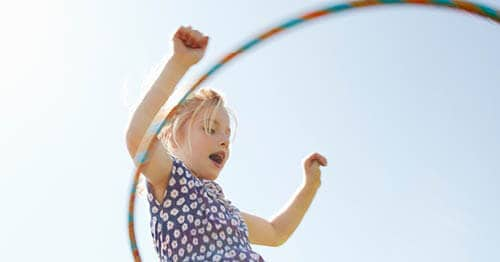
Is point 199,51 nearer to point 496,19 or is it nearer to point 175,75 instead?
point 175,75

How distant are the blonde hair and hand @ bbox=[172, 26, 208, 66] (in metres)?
0.49

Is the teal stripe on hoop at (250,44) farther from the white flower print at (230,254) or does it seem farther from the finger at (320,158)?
the finger at (320,158)

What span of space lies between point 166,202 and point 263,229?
31.1 inches

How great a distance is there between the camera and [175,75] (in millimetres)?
3512

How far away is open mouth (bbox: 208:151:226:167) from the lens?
3.96 metres

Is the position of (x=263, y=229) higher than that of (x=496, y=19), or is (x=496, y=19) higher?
(x=496, y=19)

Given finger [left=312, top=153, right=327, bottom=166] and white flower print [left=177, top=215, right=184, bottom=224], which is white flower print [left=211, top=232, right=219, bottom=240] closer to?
white flower print [left=177, top=215, right=184, bottom=224]

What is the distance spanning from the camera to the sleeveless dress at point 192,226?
350 cm

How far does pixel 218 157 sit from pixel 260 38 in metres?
0.74

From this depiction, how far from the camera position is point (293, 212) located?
4391 mm

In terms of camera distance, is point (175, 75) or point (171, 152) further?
point (171, 152)

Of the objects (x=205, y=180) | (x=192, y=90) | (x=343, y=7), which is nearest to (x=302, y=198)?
(x=205, y=180)

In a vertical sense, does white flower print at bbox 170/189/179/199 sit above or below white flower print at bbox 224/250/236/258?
above

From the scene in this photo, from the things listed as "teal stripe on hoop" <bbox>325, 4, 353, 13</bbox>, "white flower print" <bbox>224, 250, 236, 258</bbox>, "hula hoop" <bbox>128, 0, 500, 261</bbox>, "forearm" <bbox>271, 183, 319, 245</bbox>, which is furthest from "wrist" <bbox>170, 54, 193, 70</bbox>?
"forearm" <bbox>271, 183, 319, 245</bbox>
